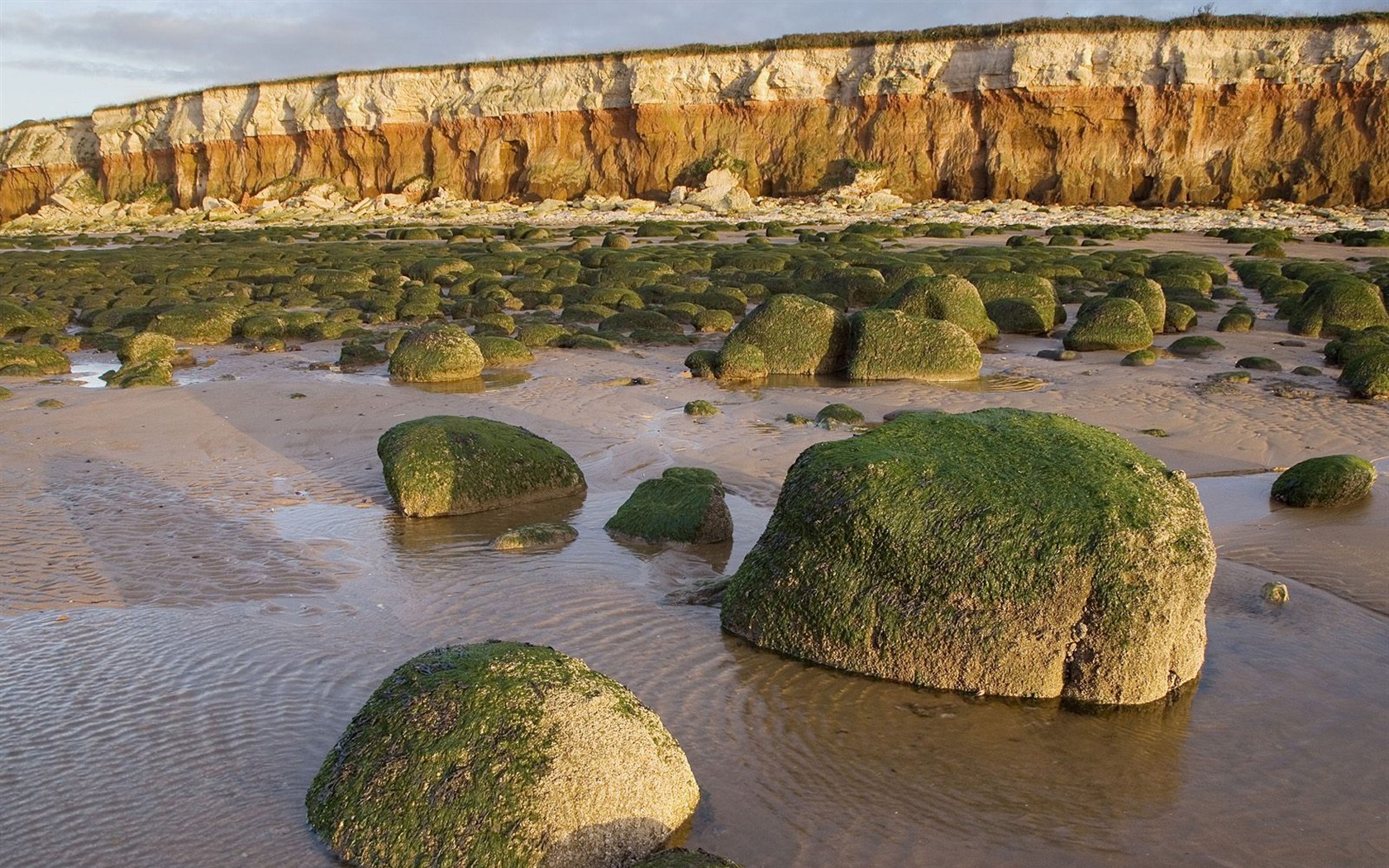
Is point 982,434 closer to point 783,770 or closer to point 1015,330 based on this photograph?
point 783,770

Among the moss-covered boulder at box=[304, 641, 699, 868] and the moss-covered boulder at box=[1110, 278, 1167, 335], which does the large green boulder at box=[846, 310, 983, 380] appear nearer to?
the moss-covered boulder at box=[1110, 278, 1167, 335]

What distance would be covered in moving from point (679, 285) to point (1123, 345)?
26.5ft

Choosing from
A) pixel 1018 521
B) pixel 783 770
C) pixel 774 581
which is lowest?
pixel 783 770

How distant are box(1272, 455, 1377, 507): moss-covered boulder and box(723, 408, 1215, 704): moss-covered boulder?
2.42 metres

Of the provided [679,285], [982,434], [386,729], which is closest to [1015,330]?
[679,285]

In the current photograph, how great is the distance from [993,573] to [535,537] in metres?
3.00

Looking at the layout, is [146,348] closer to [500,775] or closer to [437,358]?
[437,358]

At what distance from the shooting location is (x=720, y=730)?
Result: 4684 mm

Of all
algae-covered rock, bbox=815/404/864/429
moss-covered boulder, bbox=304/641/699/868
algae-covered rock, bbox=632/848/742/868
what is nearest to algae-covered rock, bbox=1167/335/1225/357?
algae-covered rock, bbox=815/404/864/429

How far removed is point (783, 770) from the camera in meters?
4.38

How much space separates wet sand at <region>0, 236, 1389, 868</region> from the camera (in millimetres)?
3984

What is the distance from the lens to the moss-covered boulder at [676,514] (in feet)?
22.6

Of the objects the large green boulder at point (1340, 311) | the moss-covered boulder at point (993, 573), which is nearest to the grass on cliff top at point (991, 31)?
the large green boulder at point (1340, 311)

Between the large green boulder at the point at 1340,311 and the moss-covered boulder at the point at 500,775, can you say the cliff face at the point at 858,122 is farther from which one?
the moss-covered boulder at the point at 500,775
